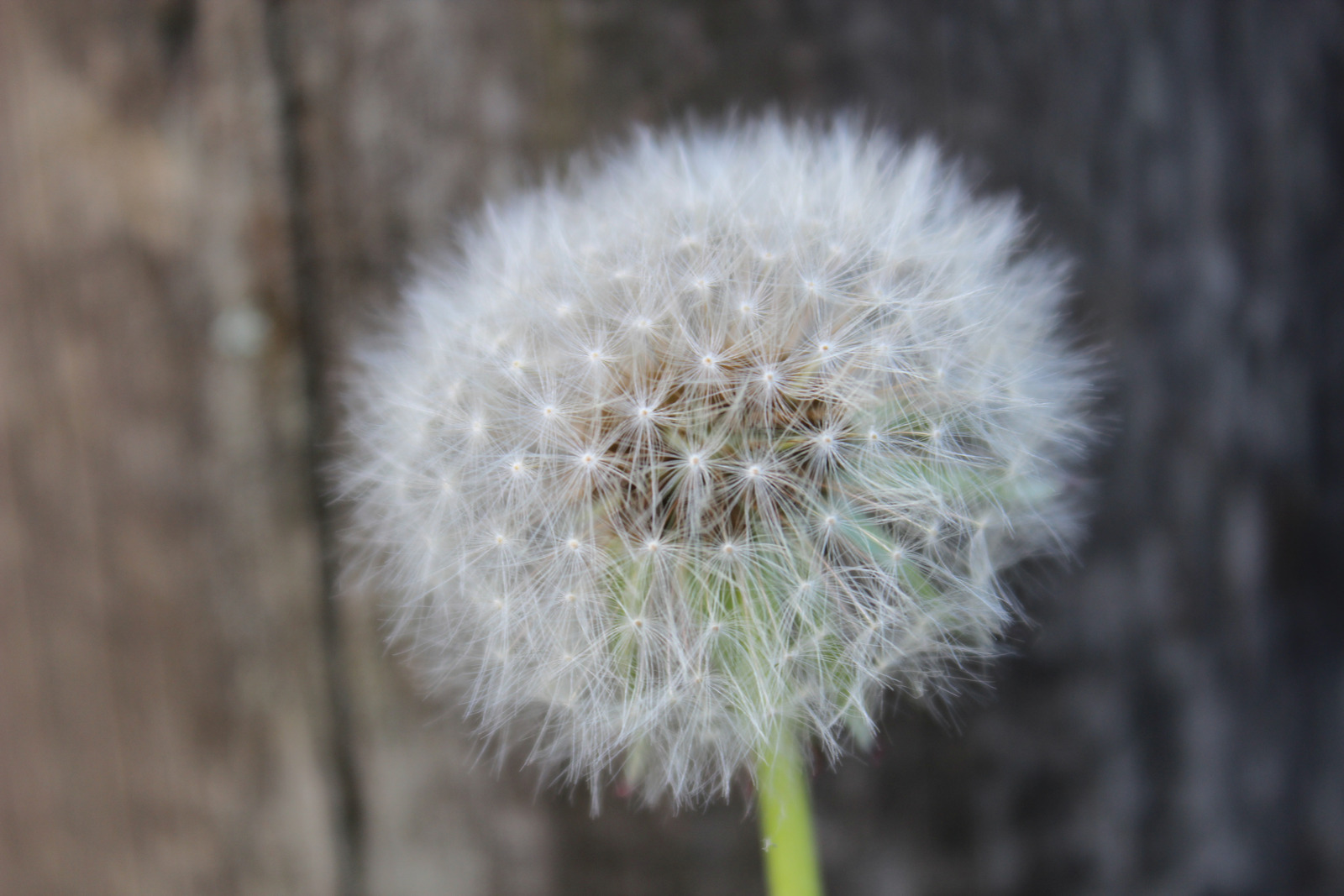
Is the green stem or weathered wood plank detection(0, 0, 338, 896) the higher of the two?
weathered wood plank detection(0, 0, 338, 896)

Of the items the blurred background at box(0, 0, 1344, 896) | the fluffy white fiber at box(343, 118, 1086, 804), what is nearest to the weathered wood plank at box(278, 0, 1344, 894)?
the blurred background at box(0, 0, 1344, 896)

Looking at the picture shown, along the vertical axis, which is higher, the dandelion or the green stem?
the dandelion

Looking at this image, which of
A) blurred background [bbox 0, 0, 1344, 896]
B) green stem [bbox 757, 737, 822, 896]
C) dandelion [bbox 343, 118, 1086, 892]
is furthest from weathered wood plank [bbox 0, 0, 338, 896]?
green stem [bbox 757, 737, 822, 896]

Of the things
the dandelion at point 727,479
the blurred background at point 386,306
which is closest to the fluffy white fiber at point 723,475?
the dandelion at point 727,479

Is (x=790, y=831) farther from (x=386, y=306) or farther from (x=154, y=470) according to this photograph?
(x=154, y=470)

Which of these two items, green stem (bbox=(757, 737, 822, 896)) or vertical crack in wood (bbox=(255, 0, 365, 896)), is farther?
vertical crack in wood (bbox=(255, 0, 365, 896))

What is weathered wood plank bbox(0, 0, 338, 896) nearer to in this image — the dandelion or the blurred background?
the blurred background

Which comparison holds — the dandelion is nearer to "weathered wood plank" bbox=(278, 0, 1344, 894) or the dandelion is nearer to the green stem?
the green stem
